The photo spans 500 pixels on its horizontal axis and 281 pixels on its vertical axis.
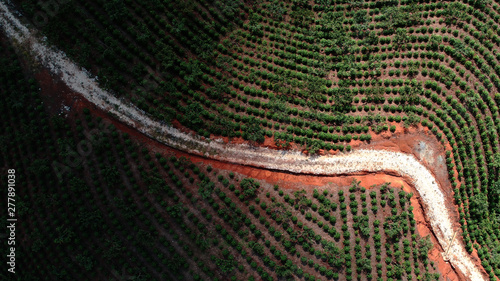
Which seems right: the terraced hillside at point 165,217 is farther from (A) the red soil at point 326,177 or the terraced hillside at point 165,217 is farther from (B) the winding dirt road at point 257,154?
(B) the winding dirt road at point 257,154

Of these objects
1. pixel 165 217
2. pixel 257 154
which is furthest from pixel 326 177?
pixel 165 217

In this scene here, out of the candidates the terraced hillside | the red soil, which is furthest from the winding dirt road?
the terraced hillside

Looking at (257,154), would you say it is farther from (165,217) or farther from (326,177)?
(165,217)

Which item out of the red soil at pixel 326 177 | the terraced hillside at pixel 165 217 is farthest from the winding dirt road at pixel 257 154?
the terraced hillside at pixel 165 217

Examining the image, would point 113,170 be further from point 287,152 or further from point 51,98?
point 287,152

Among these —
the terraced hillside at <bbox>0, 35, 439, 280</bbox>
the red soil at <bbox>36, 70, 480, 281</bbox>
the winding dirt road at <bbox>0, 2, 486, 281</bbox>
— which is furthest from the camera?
the winding dirt road at <bbox>0, 2, 486, 281</bbox>

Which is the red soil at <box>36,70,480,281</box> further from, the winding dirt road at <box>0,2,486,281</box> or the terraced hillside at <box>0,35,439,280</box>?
the terraced hillside at <box>0,35,439,280</box>
